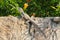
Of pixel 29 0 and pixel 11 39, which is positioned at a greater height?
pixel 29 0

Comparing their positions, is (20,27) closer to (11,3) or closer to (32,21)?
(32,21)

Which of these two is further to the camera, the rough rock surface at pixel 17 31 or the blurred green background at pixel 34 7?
the blurred green background at pixel 34 7

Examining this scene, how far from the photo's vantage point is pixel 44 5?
8.13 ft

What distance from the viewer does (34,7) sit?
245cm

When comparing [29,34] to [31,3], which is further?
[31,3]

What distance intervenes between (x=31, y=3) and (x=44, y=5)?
180 mm

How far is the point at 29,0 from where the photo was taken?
247 centimetres

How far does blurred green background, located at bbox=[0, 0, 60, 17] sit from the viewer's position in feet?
7.66

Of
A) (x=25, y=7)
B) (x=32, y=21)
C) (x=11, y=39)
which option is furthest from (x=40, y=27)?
(x=25, y=7)

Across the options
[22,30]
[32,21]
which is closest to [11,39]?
[22,30]

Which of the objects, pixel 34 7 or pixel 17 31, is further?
pixel 34 7

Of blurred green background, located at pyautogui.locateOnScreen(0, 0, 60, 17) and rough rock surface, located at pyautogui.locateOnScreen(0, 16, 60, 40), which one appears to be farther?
blurred green background, located at pyautogui.locateOnScreen(0, 0, 60, 17)

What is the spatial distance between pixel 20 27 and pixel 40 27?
0.66 ft

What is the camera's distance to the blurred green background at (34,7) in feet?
7.66
